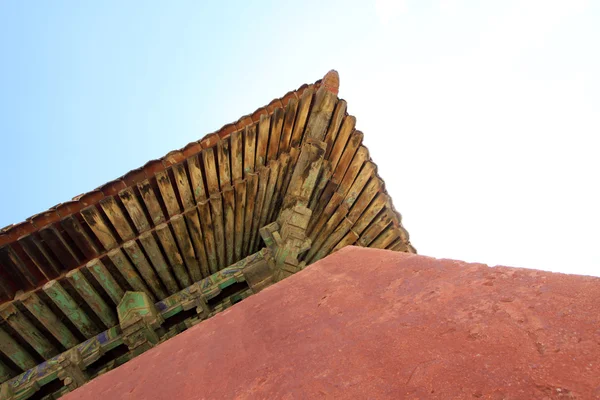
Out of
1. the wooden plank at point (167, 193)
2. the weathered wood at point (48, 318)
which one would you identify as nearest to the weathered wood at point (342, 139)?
the wooden plank at point (167, 193)

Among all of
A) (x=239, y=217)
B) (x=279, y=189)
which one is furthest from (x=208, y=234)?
(x=279, y=189)

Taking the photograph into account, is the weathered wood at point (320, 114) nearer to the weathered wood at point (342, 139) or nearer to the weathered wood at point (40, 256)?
the weathered wood at point (342, 139)

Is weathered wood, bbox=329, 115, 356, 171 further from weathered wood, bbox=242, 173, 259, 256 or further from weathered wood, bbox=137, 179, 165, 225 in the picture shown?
weathered wood, bbox=137, 179, 165, 225

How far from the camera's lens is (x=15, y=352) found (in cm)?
348

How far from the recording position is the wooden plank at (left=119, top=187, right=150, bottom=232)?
11.0 feet

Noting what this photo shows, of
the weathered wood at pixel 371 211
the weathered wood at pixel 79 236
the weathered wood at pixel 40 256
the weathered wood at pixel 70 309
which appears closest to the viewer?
the weathered wood at pixel 40 256

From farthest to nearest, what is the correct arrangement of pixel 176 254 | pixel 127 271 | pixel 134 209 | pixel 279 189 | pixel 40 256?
pixel 279 189, pixel 176 254, pixel 127 271, pixel 134 209, pixel 40 256

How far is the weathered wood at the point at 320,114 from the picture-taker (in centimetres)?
395

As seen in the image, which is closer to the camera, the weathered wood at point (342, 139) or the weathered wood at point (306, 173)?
the weathered wood at point (306, 173)

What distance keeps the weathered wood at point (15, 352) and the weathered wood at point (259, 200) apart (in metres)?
2.31

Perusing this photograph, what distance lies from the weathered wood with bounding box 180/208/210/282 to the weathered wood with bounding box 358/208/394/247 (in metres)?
1.88

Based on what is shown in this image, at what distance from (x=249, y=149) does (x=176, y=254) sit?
128 centimetres

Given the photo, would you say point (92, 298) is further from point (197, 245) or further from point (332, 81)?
point (332, 81)

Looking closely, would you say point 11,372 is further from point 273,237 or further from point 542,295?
point 542,295
